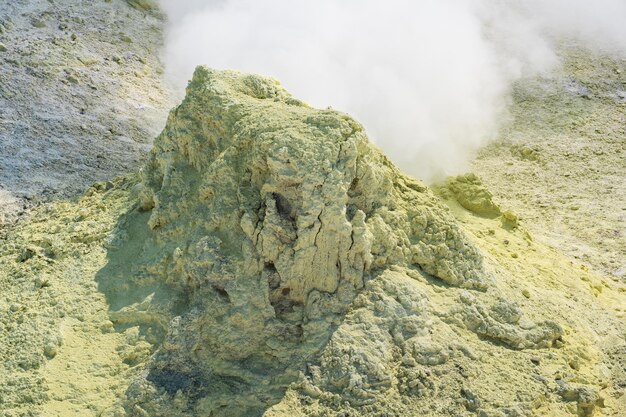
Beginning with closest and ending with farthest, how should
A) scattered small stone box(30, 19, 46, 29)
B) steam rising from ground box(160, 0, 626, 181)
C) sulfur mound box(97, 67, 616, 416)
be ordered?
sulfur mound box(97, 67, 616, 416) → steam rising from ground box(160, 0, 626, 181) → scattered small stone box(30, 19, 46, 29)

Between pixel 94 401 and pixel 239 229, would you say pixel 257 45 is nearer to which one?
pixel 239 229

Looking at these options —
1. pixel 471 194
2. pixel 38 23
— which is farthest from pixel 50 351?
pixel 38 23

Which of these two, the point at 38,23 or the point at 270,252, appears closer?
the point at 270,252

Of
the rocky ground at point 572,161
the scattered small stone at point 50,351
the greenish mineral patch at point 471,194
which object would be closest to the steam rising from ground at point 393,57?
the rocky ground at point 572,161

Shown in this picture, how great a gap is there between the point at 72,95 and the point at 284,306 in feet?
12.5

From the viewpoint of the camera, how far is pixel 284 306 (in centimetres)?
326

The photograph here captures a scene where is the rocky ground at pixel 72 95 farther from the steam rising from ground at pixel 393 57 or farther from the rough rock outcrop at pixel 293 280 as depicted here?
the rough rock outcrop at pixel 293 280

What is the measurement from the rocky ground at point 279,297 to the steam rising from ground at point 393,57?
225cm

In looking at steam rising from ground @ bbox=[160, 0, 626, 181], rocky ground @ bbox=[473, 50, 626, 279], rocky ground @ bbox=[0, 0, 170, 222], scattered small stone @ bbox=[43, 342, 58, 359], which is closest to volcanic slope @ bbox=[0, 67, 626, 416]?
scattered small stone @ bbox=[43, 342, 58, 359]

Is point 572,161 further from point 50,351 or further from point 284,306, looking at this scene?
point 50,351

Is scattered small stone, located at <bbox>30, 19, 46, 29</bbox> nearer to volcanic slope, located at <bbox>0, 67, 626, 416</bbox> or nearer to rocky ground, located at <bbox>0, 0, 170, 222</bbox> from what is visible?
rocky ground, located at <bbox>0, 0, 170, 222</bbox>

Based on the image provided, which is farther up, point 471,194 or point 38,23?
point 38,23

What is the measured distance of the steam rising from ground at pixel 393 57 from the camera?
21.0 feet

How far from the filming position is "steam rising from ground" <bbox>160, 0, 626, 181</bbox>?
641 cm
